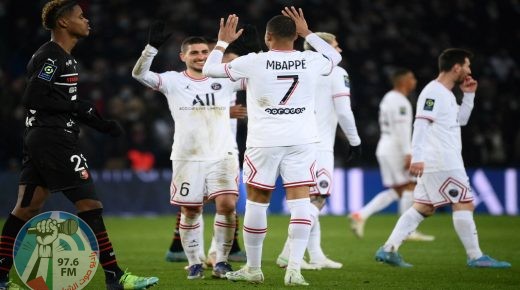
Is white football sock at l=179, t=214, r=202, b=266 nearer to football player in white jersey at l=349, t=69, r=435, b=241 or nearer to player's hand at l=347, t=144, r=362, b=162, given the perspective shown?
player's hand at l=347, t=144, r=362, b=162

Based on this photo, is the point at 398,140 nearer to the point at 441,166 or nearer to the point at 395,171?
the point at 395,171

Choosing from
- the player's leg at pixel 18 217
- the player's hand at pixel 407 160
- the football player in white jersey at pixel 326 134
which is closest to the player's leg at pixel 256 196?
the football player in white jersey at pixel 326 134

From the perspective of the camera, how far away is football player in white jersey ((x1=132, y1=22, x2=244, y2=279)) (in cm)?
943

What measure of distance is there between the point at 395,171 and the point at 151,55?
7.14m

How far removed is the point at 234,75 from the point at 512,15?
18.4m

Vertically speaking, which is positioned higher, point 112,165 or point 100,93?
point 100,93

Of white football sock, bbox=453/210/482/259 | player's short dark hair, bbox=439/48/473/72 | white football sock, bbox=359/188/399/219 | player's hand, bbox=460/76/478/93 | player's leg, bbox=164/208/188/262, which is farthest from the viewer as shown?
white football sock, bbox=359/188/399/219

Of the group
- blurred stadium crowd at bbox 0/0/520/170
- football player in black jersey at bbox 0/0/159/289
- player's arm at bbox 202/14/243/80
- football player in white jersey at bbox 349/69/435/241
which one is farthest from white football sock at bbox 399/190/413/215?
football player in black jersey at bbox 0/0/159/289

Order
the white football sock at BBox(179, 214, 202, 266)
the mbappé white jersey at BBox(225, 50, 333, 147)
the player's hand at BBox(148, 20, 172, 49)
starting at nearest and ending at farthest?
the mbappé white jersey at BBox(225, 50, 333, 147) → the player's hand at BBox(148, 20, 172, 49) → the white football sock at BBox(179, 214, 202, 266)

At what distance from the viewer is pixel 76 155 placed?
7.84m

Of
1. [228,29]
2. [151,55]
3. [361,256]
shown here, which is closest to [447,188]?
[361,256]

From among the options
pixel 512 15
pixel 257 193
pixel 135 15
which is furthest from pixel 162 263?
pixel 512 15

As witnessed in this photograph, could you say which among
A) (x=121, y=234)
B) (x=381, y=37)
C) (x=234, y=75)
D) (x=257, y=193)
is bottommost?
(x=121, y=234)

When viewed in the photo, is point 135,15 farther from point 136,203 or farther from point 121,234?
point 121,234
